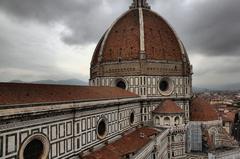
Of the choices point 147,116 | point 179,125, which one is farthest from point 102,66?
point 179,125

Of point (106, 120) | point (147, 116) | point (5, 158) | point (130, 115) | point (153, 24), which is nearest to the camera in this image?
point (5, 158)

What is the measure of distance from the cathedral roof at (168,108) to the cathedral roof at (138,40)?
6124mm

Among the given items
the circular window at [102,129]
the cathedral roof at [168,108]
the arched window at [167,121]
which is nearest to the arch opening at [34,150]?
the circular window at [102,129]

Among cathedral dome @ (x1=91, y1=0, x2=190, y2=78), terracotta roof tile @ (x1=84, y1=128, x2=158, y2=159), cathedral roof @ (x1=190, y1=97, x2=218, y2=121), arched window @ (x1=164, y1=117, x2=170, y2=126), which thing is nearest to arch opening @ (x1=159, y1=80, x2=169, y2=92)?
cathedral dome @ (x1=91, y1=0, x2=190, y2=78)

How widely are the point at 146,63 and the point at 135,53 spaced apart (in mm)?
2067

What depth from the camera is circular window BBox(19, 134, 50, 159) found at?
1280cm

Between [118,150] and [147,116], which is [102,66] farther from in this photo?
[118,150]

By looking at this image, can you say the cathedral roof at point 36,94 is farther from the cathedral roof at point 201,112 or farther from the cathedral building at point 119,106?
the cathedral roof at point 201,112

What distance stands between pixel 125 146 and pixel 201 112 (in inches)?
718

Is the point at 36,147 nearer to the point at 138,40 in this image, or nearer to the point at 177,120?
the point at 177,120

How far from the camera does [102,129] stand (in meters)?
20.4

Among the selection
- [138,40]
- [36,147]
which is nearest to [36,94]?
[36,147]

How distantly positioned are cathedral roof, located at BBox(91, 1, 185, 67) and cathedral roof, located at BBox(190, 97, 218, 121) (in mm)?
7066

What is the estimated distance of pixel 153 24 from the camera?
35344 mm
